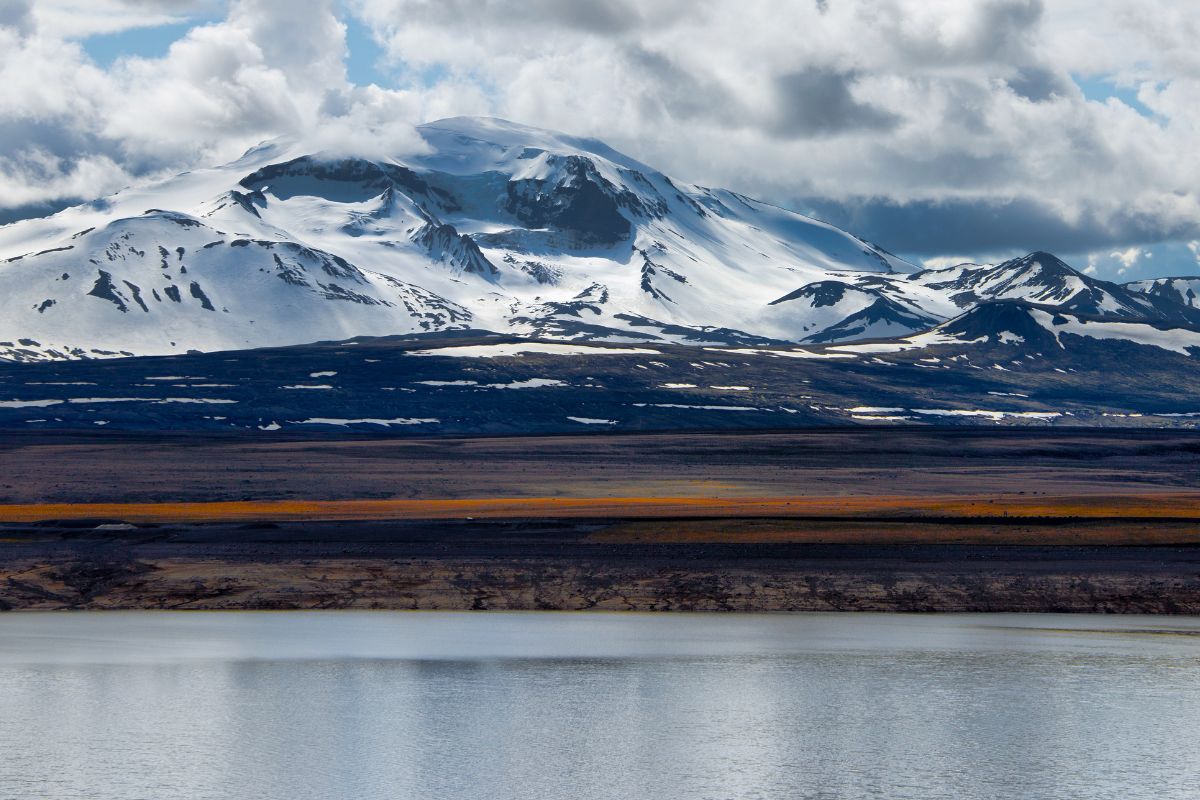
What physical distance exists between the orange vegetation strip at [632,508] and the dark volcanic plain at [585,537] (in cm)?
35

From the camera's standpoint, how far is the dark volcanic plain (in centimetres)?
6900

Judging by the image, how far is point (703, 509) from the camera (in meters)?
97.3

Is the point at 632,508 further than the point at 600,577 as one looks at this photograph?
Yes

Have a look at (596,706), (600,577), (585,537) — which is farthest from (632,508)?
(596,706)

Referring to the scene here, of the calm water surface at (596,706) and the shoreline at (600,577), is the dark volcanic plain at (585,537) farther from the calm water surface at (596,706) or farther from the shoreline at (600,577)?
the calm water surface at (596,706)

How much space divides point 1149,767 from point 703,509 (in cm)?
5676

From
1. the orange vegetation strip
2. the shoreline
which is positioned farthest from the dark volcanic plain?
the orange vegetation strip

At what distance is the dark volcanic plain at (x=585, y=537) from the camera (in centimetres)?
6900

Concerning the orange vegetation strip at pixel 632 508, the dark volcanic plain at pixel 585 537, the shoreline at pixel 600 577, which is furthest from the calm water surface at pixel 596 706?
the orange vegetation strip at pixel 632 508

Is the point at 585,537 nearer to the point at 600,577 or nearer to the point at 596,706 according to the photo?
the point at 600,577

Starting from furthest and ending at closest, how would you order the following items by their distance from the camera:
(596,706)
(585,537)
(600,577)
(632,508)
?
(632,508), (585,537), (600,577), (596,706)

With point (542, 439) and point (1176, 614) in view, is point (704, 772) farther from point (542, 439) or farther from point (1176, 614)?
point (542, 439)

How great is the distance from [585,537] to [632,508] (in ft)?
60.9

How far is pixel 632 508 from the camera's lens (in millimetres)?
99188
